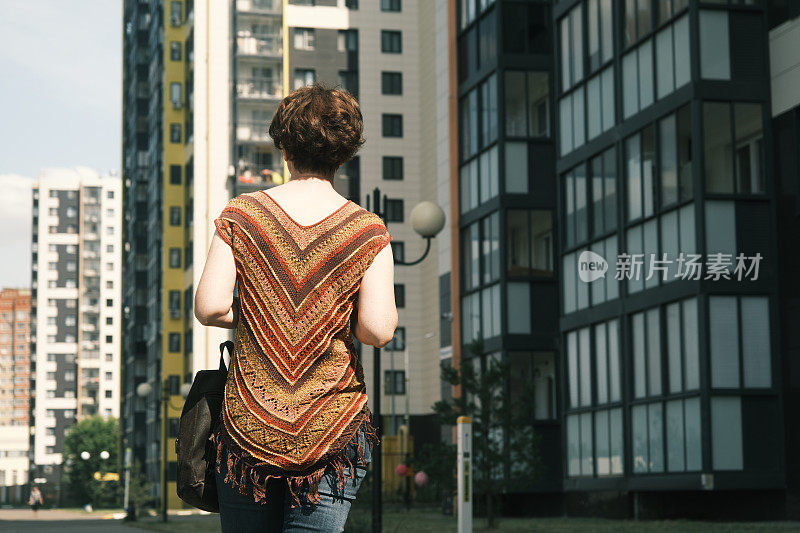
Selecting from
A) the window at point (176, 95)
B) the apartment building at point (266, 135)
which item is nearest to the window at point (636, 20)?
the apartment building at point (266, 135)

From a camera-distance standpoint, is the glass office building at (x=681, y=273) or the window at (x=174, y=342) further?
the window at (x=174, y=342)

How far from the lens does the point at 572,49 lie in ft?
108

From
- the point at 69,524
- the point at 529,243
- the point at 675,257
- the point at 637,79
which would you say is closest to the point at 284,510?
the point at 675,257

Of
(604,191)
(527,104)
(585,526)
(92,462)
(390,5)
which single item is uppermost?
(390,5)

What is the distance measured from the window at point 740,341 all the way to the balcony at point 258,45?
52045 mm

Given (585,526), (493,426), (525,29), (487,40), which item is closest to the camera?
(585,526)

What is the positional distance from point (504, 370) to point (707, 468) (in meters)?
4.84

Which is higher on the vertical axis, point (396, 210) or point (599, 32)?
point (396, 210)

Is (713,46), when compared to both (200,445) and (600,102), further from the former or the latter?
(200,445)

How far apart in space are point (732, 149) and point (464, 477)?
12.8 m

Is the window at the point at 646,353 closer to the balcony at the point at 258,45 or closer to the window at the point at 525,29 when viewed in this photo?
the window at the point at 525,29

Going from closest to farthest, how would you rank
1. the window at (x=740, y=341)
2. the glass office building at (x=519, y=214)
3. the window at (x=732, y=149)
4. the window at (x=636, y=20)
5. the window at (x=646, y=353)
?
the window at (x=740, y=341)
the window at (x=732, y=149)
the window at (x=646, y=353)
the window at (x=636, y=20)
the glass office building at (x=519, y=214)

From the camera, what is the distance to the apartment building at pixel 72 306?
550ft

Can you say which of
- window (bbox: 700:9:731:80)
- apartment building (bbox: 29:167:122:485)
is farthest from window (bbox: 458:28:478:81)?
apartment building (bbox: 29:167:122:485)
